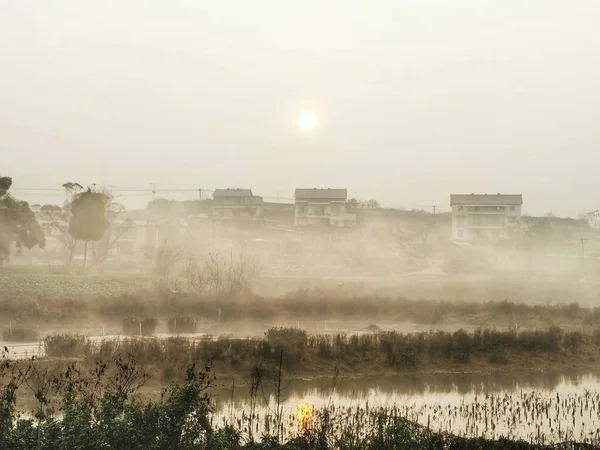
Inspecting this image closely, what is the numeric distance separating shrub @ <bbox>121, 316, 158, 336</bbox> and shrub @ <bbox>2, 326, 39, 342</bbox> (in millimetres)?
3815

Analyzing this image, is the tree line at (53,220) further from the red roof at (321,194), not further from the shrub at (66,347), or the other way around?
the red roof at (321,194)

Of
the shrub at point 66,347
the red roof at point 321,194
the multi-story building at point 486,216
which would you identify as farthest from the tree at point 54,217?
the multi-story building at point 486,216

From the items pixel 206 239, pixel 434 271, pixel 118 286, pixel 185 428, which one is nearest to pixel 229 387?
pixel 185 428

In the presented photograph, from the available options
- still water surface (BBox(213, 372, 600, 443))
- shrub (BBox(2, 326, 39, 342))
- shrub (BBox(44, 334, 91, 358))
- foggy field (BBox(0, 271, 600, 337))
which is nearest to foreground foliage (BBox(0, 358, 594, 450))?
still water surface (BBox(213, 372, 600, 443))

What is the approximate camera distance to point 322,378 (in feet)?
67.5

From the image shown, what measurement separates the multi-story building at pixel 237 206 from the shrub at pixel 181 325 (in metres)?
48.0

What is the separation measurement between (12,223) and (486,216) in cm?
5465

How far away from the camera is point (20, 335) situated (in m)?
24.4

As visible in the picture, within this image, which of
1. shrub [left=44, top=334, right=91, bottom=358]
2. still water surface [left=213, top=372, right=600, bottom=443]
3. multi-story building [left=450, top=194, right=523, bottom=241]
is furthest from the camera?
multi-story building [left=450, top=194, right=523, bottom=241]

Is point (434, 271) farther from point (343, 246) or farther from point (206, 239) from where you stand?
point (206, 239)

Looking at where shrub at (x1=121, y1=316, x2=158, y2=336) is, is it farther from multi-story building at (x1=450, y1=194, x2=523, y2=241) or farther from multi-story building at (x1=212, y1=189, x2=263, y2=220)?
multi-story building at (x1=450, y1=194, x2=523, y2=241)

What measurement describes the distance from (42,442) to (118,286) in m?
28.5

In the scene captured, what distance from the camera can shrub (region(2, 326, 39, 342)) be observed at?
24100mm

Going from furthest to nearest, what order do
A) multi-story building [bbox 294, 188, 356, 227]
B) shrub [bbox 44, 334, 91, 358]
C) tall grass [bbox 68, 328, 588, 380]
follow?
1. multi-story building [bbox 294, 188, 356, 227]
2. shrub [bbox 44, 334, 91, 358]
3. tall grass [bbox 68, 328, 588, 380]
